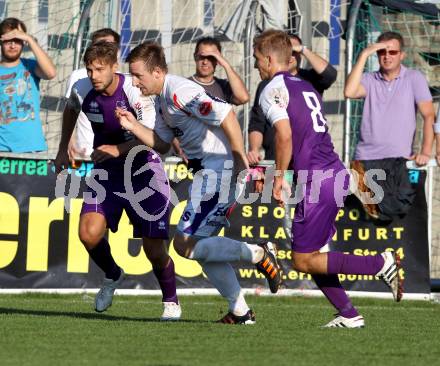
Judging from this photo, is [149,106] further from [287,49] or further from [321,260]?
[321,260]

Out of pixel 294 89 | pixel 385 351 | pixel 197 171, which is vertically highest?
pixel 294 89

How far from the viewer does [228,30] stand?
13.0 metres

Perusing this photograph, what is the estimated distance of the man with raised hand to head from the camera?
8883mm

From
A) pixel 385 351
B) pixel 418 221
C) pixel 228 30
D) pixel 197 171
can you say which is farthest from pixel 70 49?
pixel 385 351

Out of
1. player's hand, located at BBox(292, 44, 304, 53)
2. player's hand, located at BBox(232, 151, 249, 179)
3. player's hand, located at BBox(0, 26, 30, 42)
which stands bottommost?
player's hand, located at BBox(232, 151, 249, 179)

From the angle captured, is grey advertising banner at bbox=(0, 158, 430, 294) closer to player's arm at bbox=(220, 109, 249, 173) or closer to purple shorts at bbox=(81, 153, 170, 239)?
purple shorts at bbox=(81, 153, 170, 239)

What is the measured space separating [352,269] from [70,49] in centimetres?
660

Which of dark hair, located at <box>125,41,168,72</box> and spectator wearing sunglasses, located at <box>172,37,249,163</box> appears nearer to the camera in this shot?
dark hair, located at <box>125,41,168,72</box>

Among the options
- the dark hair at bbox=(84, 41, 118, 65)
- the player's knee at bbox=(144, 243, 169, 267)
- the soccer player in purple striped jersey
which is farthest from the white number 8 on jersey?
the player's knee at bbox=(144, 243, 169, 267)

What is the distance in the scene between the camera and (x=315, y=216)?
8.20m

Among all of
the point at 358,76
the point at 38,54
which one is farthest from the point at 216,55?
the point at 38,54

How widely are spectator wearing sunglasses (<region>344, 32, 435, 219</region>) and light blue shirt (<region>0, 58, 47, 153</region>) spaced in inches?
119

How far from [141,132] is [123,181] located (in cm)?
70

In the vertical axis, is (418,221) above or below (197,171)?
below
